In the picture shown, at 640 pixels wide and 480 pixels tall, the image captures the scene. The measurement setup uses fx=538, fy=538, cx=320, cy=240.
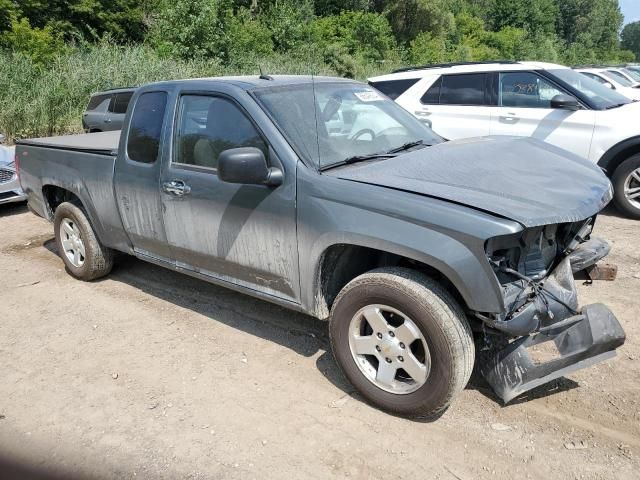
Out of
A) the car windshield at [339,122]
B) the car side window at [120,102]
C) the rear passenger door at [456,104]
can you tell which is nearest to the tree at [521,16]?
the car side window at [120,102]

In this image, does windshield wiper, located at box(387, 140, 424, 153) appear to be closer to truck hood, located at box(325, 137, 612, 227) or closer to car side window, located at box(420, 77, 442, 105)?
truck hood, located at box(325, 137, 612, 227)

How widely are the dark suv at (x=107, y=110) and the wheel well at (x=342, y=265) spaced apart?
9148 millimetres

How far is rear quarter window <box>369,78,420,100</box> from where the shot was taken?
8133 mm

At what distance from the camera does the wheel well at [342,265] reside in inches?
125

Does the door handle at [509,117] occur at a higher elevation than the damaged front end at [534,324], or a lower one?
higher

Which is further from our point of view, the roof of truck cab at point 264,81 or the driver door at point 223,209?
the roof of truck cab at point 264,81

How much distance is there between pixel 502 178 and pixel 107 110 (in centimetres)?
1040

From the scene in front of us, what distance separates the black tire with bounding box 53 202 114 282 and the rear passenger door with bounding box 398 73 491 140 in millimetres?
4581

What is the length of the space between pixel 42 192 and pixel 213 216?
2669mm

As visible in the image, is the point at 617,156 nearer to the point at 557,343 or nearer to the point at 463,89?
the point at 463,89

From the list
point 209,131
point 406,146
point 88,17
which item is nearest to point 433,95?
point 406,146

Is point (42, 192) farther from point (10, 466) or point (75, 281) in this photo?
point (10, 466)

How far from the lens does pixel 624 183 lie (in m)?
6.50

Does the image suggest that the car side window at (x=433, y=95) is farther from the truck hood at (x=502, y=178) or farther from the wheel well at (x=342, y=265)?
the wheel well at (x=342, y=265)
